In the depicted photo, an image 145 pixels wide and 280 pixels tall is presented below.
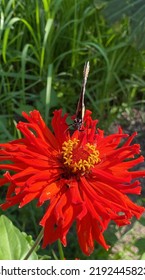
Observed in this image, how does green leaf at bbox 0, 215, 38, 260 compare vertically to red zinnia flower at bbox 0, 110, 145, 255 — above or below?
below

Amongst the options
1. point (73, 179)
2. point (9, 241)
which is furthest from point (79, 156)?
point (9, 241)

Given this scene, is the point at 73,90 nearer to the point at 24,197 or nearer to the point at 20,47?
the point at 20,47

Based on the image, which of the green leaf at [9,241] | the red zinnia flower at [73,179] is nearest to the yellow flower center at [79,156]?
the red zinnia flower at [73,179]

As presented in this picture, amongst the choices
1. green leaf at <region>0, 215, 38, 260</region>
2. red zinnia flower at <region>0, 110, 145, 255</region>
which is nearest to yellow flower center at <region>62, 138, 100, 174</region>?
red zinnia flower at <region>0, 110, 145, 255</region>

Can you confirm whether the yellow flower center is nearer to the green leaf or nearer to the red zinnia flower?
the red zinnia flower

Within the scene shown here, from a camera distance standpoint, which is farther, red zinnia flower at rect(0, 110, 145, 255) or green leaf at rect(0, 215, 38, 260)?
green leaf at rect(0, 215, 38, 260)

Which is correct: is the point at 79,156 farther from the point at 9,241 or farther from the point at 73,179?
the point at 9,241

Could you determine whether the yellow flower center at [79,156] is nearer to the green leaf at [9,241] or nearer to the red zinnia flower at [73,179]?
the red zinnia flower at [73,179]

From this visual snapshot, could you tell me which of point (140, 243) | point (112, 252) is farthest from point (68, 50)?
point (140, 243)
